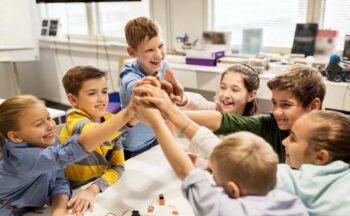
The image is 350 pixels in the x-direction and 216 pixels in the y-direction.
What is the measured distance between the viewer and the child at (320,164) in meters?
0.92

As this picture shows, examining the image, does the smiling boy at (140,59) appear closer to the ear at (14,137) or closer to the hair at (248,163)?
the ear at (14,137)

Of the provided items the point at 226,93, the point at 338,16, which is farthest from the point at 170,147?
the point at 338,16

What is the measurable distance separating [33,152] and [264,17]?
286 cm

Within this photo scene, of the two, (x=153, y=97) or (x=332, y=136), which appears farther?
(x=153, y=97)

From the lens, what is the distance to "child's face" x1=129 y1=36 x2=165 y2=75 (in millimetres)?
1768

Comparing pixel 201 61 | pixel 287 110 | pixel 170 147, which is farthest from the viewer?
pixel 201 61

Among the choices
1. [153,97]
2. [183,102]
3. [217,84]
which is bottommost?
[217,84]

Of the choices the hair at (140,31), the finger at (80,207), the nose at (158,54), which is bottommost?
the finger at (80,207)

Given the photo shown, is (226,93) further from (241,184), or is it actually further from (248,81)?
(241,184)

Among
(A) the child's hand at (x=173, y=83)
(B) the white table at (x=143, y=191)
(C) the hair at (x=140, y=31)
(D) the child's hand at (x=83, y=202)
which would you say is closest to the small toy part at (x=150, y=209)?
(B) the white table at (x=143, y=191)

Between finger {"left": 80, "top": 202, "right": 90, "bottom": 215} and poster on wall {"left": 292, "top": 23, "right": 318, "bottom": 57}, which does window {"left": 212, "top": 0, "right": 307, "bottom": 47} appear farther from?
finger {"left": 80, "top": 202, "right": 90, "bottom": 215}

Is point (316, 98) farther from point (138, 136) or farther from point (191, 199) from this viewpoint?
point (138, 136)

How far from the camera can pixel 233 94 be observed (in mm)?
1786

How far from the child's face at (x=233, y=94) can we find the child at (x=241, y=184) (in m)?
0.96
